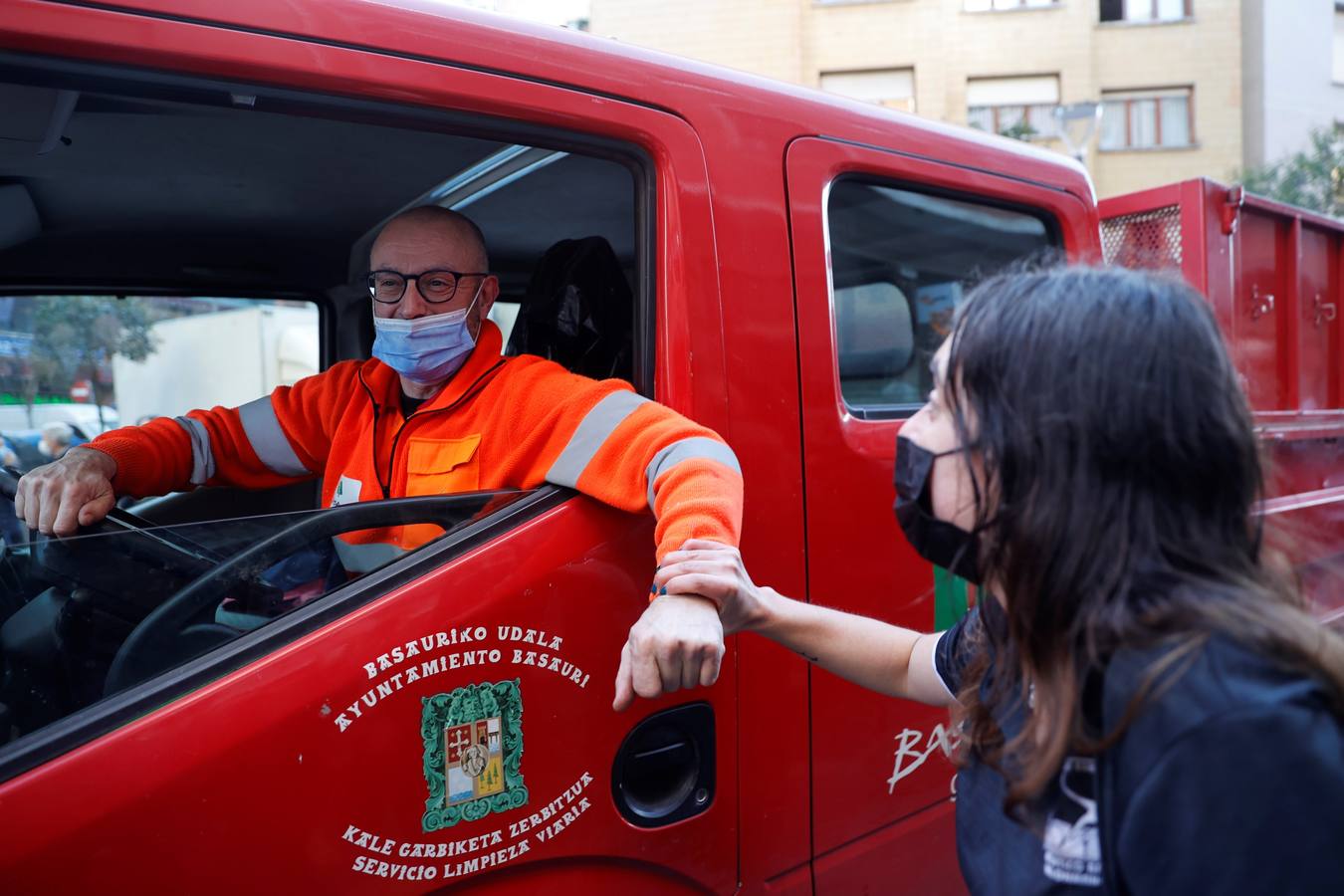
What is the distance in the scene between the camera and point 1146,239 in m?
3.13

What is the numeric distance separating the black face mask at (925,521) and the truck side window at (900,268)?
0.80 m

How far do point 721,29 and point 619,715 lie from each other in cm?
2030

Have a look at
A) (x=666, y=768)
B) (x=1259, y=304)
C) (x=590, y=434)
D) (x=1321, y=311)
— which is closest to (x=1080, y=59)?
(x=1321, y=311)

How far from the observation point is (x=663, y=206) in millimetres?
1594

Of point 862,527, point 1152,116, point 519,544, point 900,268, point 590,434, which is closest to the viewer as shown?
point 519,544

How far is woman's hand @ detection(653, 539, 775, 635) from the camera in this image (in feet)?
4.14

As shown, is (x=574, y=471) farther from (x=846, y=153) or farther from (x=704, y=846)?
(x=846, y=153)

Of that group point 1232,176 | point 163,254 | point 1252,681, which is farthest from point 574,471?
point 1232,176

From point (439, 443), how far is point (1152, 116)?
A: 2266 centimetres

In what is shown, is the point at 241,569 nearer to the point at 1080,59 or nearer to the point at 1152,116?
the point at 1080,59

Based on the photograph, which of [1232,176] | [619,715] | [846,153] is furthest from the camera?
[1232,176]

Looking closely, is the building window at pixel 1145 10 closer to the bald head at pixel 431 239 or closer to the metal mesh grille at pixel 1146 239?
the metal mesh grille at pixel 1146 239

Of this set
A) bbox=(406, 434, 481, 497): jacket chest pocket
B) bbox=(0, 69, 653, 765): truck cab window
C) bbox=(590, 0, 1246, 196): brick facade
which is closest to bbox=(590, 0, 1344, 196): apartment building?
bbox=(590, 0, 1246, 196): brick facade

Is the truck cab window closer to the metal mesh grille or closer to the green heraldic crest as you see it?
the green heraldic crest
